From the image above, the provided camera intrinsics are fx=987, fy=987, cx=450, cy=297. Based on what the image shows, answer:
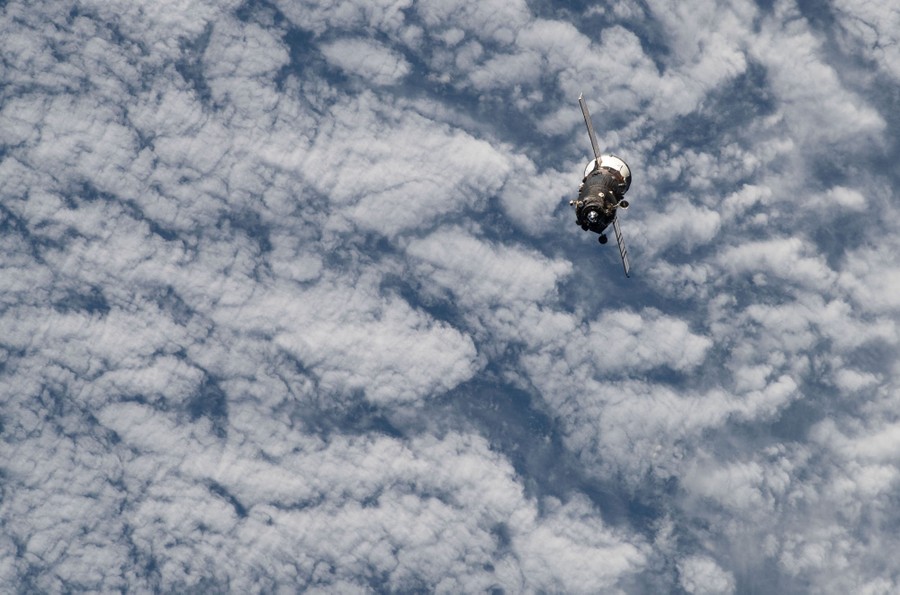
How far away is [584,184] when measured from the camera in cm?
7650

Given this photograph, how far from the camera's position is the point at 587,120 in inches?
2955

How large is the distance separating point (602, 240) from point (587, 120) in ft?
30.8

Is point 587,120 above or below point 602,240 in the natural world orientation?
above

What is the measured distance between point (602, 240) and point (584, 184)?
550 cm

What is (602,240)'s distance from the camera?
73.5m

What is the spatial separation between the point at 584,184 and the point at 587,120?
492cm
